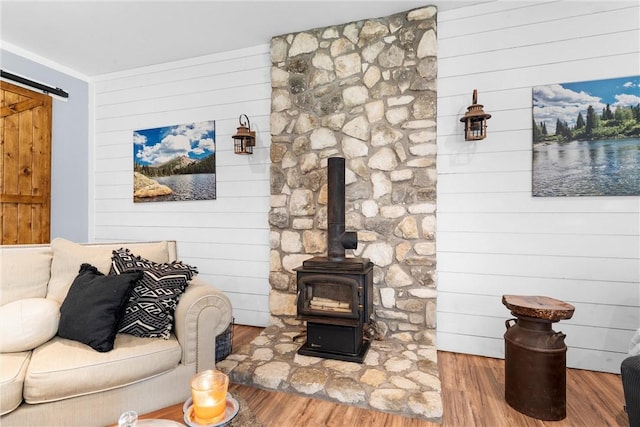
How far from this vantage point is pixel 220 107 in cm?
351

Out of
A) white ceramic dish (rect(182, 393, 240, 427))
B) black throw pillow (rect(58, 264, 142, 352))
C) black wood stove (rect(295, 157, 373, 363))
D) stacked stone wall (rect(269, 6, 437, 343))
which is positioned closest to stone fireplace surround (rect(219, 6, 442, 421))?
stacked stone wall (rect(269, 6, 437, 343))

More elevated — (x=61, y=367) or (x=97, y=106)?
(x=97, y=106)

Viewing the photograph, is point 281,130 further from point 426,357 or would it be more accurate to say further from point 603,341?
point 603,341

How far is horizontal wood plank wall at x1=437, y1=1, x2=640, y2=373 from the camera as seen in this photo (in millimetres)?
2369

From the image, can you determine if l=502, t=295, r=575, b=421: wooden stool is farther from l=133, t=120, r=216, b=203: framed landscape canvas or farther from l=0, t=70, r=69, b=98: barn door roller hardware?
l=0, t=70, r=69, b=98: barn door roller hardware

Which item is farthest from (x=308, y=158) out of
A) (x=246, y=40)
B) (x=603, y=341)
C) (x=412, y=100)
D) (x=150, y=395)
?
(x=603, y=341)

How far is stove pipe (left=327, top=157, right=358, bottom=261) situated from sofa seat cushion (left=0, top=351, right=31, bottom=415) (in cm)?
181

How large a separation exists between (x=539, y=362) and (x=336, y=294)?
4.19 ft

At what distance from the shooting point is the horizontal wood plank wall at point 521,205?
2.37 meters

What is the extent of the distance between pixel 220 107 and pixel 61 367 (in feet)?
8.84

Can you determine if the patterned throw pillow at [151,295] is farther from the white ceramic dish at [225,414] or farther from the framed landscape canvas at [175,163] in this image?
the framed landscape canvas at [175,163]

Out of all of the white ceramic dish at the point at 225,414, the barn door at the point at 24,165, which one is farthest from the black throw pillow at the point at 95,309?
the barn door at the point at 24,165

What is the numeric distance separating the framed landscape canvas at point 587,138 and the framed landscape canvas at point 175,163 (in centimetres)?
301

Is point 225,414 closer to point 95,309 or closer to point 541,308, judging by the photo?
point 95,309
